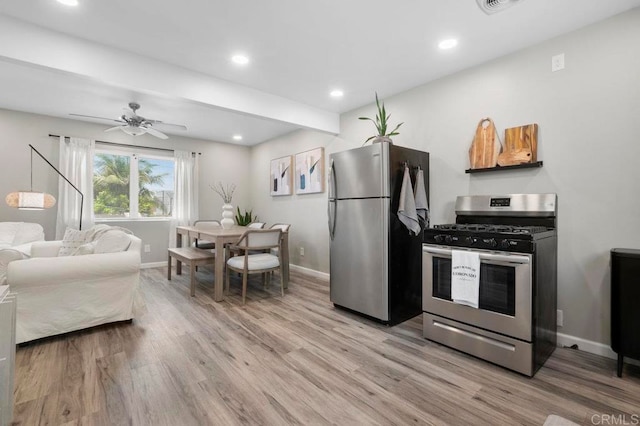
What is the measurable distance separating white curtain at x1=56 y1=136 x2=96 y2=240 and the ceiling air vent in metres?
5.46

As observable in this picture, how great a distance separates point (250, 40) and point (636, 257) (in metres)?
3.12

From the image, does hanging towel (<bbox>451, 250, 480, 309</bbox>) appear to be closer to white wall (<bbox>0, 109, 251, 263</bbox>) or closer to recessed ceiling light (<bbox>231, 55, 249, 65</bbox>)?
recessed ceiling light (<bbox>231, 55, 249, 65</bbox>)

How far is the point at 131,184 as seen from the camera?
5102 mm

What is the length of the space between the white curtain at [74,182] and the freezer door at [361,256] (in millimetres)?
4126

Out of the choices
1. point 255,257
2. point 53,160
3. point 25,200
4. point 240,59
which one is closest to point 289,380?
point 255,257

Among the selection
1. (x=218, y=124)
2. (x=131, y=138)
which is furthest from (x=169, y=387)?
(x=131, y=138)

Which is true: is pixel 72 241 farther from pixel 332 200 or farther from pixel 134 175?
pixel 332 200

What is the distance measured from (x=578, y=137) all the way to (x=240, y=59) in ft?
9.57

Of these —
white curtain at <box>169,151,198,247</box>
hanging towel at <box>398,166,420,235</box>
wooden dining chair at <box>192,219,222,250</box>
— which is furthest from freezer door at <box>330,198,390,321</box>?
white curtain at <box>169,151,198,247</box>

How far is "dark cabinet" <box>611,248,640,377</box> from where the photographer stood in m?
1.78

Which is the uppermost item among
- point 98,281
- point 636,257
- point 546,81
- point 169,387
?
point 546,81

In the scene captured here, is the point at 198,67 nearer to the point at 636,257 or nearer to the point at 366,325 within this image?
the point at 366,325

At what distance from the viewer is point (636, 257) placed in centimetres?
177

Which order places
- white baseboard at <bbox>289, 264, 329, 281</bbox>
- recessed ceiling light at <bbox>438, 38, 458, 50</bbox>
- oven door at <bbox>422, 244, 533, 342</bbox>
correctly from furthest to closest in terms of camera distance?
white baseboard at <bbox>289, 264, 329, 281</bbox> → recessed ceiling light at <bbox>438, 38, 458, 50</bbox> → oven door at <bbox>422, 244, 533, 342</bbox>
